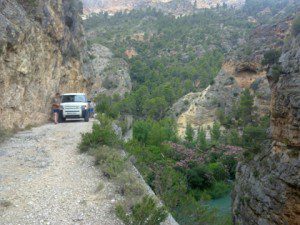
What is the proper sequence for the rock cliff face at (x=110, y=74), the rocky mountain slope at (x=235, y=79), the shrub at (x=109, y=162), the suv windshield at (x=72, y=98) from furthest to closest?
the rock cliff face at (x=110, y=74) → the rocky mountain slope at (x=235, y=79) → the suv windshield at (x=72, y=98) → the shrub at (x=109, y=162)

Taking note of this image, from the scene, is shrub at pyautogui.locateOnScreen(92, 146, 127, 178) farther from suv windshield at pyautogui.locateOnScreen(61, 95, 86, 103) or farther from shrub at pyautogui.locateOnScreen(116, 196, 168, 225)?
suv windshield at pyautogui.locateOnScreen(61, 95, 86, 103)

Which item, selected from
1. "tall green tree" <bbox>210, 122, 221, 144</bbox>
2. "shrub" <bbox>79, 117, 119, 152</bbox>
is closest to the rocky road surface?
"shrub" <bbox>79, 117, 119, 152</bbox>

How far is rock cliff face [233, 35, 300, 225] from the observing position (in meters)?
17.4

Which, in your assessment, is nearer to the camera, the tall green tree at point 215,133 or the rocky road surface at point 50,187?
the rocky road surface at point 50,187

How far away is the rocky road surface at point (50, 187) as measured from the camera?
8977 mm

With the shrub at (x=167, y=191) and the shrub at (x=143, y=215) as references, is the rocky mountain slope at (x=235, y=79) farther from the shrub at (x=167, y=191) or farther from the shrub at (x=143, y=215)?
the shrub at (x=143, y=215)

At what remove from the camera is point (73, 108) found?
24.1 m

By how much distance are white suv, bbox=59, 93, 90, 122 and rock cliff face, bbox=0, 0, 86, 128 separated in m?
1.12

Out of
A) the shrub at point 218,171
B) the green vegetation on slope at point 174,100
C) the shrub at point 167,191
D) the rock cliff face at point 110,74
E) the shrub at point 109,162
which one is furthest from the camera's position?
the rock cliff face at point 110,74

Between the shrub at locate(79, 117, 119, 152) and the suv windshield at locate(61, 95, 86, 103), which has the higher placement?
the suv windshield at locate(61, 95, 86, 103)

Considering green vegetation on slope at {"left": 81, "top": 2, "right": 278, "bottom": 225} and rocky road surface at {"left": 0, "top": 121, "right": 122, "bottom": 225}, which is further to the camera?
green vegetation on slope at {"left": 81, "top": 2, "right": 278, "bottom": 225}

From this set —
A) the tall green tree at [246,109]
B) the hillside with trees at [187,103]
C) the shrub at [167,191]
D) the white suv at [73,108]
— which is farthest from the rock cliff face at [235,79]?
the shrub at [167,191]

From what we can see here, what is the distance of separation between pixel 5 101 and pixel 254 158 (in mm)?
14455

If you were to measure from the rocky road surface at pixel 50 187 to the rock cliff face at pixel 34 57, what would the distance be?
370 centimetres
